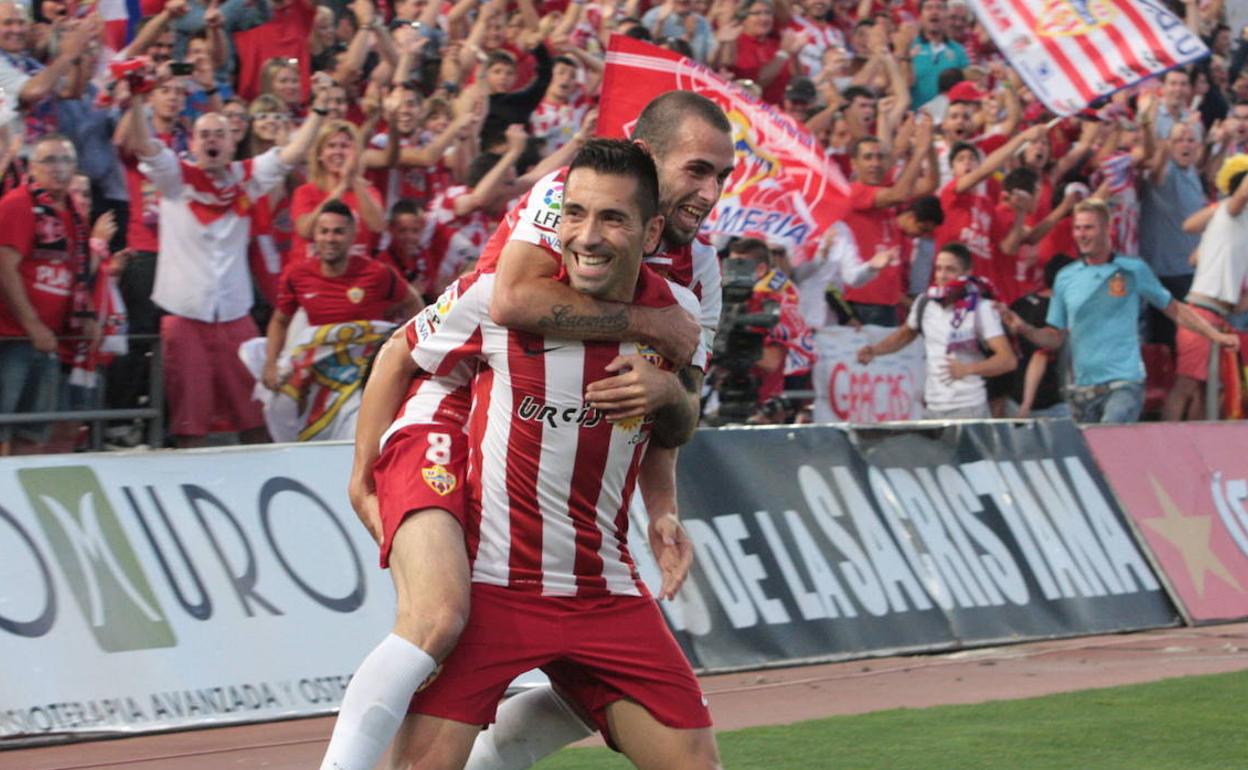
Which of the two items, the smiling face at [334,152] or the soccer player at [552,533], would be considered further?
the smiling face at [334,152]

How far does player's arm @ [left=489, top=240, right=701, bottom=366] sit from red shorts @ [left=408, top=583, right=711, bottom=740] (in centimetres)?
65

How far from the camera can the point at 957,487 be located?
37.6 feet

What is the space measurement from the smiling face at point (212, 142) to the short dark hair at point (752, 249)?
3056 mm

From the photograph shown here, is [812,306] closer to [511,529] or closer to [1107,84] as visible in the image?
[1107,84]

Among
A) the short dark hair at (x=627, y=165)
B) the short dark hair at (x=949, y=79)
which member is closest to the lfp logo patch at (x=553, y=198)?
the short dark hair at (x=627, y=165)

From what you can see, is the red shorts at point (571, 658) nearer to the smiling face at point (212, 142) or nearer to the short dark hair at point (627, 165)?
the short dark hair at point (627, 165)

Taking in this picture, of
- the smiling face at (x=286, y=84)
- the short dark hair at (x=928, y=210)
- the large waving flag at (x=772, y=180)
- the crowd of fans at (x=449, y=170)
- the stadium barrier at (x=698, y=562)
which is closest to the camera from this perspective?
the stadium barrier at (x=698, y=562)

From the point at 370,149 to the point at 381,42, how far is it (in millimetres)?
1351

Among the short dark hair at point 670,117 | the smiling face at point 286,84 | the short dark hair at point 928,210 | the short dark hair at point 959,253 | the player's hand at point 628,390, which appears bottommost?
→ the short dark hair at point 928,210

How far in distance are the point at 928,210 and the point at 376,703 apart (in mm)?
10717

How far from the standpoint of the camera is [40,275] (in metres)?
9.84

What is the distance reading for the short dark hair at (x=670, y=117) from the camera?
5203mm

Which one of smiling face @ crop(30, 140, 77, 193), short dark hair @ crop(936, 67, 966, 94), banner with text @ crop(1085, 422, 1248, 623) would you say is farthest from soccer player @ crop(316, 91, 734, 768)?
short dark hair @ crop(936, 67, 966, 94)

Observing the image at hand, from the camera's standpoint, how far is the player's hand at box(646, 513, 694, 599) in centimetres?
530
